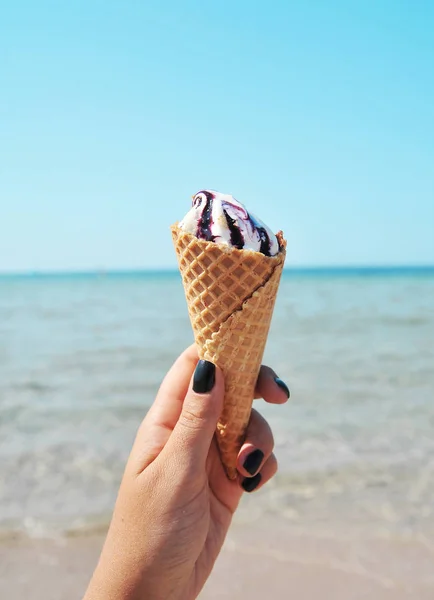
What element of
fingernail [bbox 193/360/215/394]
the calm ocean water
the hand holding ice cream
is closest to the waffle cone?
the hand holding ice cream

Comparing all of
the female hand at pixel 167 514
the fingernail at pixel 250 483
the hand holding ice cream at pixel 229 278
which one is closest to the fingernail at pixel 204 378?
the female hand at pixel 167 514

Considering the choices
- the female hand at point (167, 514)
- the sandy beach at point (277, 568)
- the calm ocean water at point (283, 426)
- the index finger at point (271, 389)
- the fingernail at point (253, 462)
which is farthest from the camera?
the calm ocean water at point (283, 426)

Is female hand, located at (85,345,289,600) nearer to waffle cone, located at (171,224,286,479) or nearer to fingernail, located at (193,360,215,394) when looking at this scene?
fingernail, located at (193,360,215,394)

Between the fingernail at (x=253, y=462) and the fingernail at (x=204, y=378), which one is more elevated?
the fingernail at (x=204, y=378)

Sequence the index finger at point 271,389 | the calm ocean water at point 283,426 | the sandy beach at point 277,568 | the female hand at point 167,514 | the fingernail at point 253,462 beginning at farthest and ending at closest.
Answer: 1. the calm ocean water at point 283,426
2. the sandy beach at point 277,568
3. the index finger at point 271,389
4. the fingernail at point 253,462
5. the female hand at point 167,514

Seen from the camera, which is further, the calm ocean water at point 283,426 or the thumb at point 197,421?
the calm ocean water at point 283,426

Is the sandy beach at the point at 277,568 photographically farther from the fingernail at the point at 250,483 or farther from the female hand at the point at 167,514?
the female hand at the point at 167,514

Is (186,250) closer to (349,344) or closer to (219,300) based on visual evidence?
(219,300)

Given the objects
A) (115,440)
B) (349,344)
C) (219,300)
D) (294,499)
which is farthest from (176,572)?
(349,344)

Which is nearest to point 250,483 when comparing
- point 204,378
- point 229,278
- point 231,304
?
point 204,378
